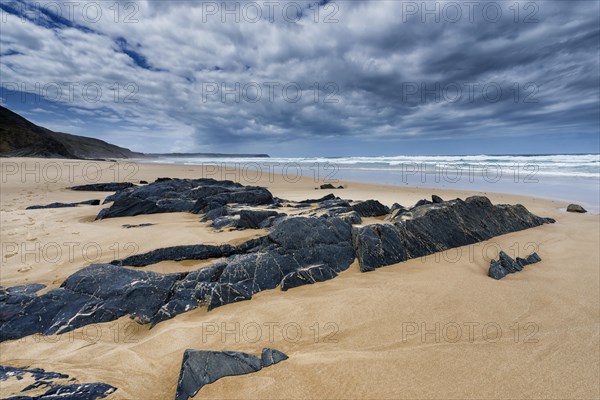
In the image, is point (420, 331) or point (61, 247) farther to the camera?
point (61, 247)

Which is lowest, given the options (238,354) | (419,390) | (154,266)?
(419,390)

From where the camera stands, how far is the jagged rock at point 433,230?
479cm

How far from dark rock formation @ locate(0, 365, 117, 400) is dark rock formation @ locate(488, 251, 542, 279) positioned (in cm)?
485

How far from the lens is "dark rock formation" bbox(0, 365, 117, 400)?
88.9 inches

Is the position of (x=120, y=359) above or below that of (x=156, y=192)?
below

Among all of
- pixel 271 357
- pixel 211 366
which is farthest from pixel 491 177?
pixel 211 366

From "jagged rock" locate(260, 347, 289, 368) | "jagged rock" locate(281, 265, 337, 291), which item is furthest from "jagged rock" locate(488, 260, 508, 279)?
"jagged rock" locate(260, 347, 289, 368)

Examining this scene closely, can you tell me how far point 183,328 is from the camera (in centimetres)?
322

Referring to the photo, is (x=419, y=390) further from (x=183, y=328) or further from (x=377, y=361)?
(x=183, y=328)

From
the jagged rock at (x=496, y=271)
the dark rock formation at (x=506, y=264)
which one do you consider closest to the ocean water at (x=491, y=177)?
the dark rock formation at (x=506, y=264)

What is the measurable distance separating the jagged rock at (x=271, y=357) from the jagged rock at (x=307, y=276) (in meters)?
1.21

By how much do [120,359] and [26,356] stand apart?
3.10 ft

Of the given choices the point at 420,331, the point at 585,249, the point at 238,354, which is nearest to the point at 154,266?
the point at 238,354

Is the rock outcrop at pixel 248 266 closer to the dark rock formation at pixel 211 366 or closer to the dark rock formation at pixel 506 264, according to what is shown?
the dark rock formation at pixel 506 264
